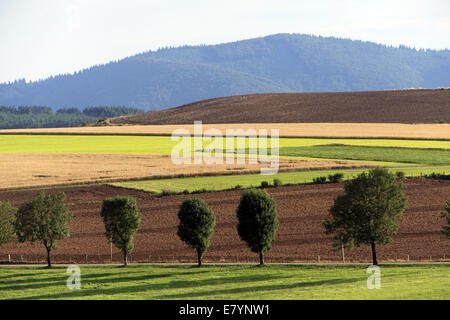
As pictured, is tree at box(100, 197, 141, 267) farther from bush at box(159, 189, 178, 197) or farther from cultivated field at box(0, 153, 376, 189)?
cultivated field at box(0, 153, 376, 189)

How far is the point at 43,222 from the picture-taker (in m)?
77.4

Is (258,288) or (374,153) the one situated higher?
(374,153)

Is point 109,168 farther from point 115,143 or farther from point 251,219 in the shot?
point 251,219

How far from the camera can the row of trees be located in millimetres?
71125

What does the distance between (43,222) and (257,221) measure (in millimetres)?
24070

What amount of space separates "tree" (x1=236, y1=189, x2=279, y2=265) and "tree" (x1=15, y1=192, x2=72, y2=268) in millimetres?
20456

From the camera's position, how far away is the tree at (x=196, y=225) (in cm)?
7306

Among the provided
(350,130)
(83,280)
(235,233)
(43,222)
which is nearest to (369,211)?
(235,233)

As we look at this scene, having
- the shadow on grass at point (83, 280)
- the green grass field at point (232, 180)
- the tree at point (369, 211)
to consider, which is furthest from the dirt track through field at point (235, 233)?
the shadow on grass at point (83, 280)

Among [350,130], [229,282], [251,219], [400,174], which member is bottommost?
[229,282]

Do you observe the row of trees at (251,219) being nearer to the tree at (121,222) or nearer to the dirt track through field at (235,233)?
the tree at (121,222)

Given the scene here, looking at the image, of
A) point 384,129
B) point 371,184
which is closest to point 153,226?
point 371,184

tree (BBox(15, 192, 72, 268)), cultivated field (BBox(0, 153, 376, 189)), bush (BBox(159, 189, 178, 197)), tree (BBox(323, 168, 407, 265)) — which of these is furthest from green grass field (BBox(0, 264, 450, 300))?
cultivated field (BBox(0, 153, 376, 189))
